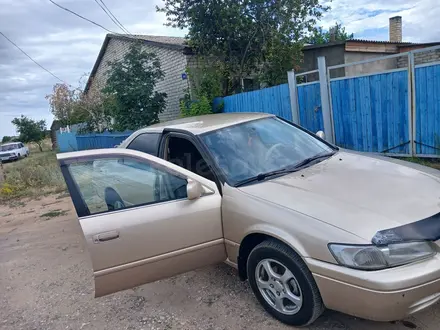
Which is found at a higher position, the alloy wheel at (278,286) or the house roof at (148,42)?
the house roof at (148,42)

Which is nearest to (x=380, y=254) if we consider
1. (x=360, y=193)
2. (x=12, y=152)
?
Result: (x=360, y=193)

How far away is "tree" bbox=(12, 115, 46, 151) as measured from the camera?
3806cm

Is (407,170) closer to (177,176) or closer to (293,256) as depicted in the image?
(293,256)

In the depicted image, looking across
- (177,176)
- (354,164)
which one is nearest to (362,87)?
(354,164)

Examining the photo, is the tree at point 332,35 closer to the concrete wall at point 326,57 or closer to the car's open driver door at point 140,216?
the concrete wall at point 326,57

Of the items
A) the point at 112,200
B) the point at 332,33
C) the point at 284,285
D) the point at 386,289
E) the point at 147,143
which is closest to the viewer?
the point at 386,289

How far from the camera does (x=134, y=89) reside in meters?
13.3

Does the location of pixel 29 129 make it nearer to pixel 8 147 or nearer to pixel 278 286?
pixel 8 147

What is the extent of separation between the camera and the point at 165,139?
12.7ft

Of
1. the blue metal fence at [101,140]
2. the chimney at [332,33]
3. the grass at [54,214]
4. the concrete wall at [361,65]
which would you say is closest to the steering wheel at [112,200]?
the grass at [54,214]

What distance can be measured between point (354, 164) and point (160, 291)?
2.21m

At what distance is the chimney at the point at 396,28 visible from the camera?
20016 mm

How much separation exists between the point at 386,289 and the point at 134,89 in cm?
1243

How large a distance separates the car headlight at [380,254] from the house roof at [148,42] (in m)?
12.1
